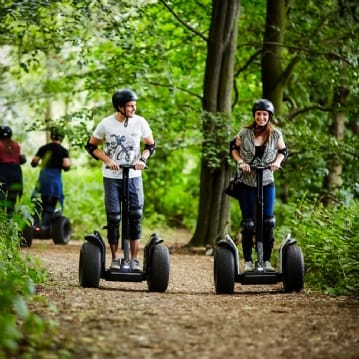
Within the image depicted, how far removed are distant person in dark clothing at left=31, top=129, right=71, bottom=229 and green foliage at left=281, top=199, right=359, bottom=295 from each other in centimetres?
479

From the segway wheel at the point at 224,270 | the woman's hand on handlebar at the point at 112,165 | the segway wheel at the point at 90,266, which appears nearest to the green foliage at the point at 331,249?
the segway wheel at the point at 224,270

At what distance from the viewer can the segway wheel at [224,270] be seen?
8227mm

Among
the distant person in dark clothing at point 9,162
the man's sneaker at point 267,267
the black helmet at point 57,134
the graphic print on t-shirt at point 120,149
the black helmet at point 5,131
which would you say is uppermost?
the black helmet at point 57,134

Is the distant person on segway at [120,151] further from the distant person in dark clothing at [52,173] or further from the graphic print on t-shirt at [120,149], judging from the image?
the distant person in dark clothing at [52,173]

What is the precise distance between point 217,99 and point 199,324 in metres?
9.19

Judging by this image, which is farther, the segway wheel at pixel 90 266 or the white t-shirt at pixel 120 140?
the white t-shirt at pixel 120 140

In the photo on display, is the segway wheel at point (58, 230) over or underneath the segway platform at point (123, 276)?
over

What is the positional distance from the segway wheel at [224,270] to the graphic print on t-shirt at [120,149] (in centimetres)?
129

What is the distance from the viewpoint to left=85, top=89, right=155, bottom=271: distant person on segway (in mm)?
8336

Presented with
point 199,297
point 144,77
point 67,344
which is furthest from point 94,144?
point 144,77

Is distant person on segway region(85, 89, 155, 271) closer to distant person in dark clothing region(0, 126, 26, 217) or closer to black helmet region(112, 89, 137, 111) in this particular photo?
black helmet region(112, 89, 137, 111)

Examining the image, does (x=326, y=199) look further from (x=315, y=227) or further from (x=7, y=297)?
(x=7, y=297)

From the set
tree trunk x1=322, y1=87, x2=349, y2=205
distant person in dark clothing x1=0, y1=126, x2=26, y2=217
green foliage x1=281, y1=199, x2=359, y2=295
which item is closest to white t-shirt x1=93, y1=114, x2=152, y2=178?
green foliage x1=281, y1=199, x2=359, y2=295

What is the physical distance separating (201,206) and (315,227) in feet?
13.2
